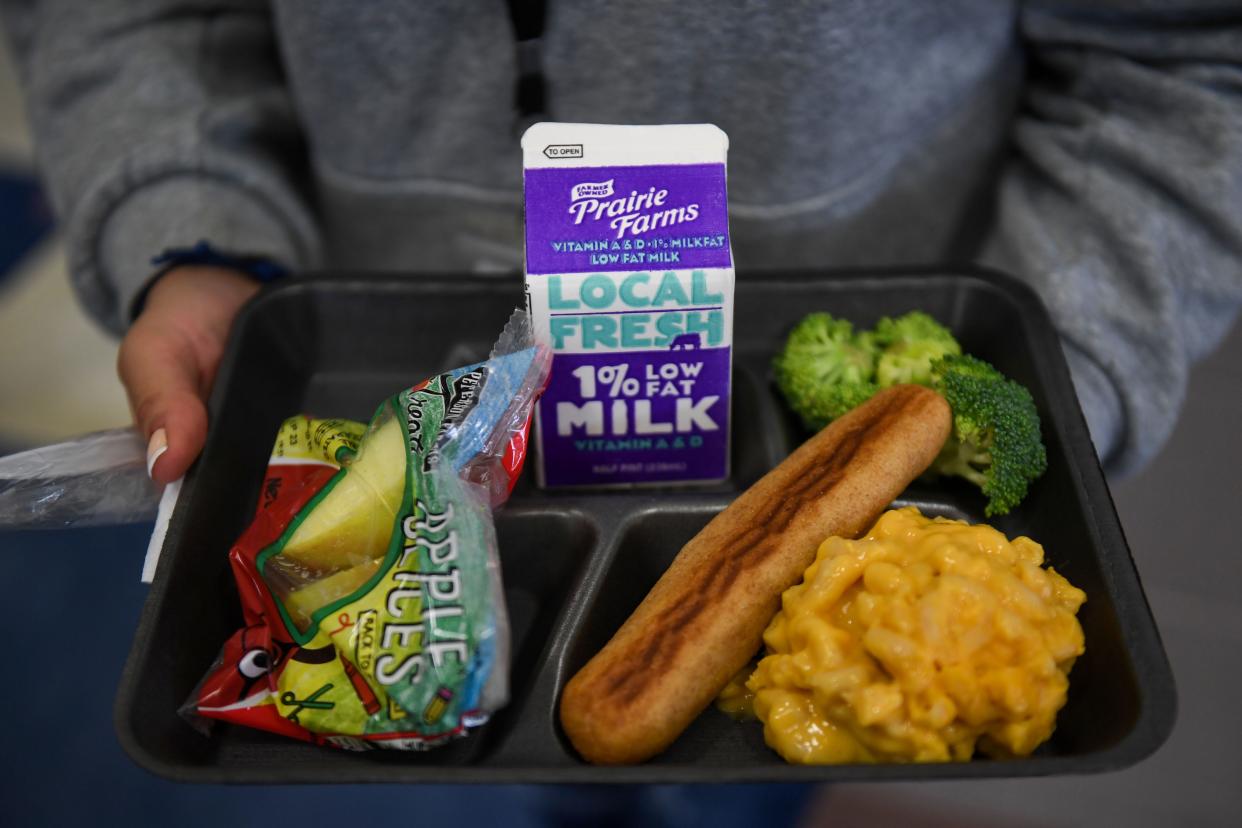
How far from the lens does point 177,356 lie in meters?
1.27

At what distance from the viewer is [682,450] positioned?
48.0 inches

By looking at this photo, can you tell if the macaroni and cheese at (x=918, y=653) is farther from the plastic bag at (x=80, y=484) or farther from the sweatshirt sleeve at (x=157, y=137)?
the sweatshirt sleeve at (x=157, y=137)

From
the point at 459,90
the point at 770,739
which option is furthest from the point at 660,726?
the point at 459,90

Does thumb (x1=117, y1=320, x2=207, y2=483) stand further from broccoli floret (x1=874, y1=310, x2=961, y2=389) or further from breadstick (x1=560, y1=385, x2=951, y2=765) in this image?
broccoli floret (x1=874, y1=310, x2=961, y2=389)

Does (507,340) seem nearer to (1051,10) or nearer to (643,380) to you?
(643,380)

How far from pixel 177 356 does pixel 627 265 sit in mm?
607

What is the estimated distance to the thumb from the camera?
1131mm

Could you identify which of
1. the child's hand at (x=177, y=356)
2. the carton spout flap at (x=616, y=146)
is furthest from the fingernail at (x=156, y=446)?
the carton spout flap at (x=616, y=146)

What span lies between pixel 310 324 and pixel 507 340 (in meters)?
0.44

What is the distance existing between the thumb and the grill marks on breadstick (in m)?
0.56

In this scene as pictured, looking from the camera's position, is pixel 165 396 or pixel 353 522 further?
pixel 165 396

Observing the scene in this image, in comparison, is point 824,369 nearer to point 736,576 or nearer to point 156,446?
point 736,576

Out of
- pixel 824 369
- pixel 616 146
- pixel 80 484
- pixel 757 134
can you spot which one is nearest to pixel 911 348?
pixel 824 369

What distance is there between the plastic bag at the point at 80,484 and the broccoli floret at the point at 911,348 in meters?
0.89
